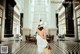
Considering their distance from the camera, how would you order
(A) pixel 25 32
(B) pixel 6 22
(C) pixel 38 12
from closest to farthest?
(A) pixel 25 32 < (B) pixel 6 22 < (C) pixel 38 12

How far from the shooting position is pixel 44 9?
54.5ft

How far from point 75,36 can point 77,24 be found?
1219 mm

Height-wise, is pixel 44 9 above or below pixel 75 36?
above

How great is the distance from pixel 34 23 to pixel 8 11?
123 inches

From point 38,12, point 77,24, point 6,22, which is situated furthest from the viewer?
point 38,12

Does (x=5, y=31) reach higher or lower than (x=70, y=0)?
lower

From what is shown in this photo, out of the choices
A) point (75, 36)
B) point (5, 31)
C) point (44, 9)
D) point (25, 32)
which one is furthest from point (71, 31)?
point (5, 31)

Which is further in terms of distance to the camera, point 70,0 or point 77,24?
point 70,0

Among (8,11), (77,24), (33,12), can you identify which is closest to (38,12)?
(33,12)

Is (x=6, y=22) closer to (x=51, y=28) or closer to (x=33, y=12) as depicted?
(x=33, y=12)

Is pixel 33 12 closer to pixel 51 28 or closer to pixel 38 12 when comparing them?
pixel 38 12

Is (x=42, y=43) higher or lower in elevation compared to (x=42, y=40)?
lower

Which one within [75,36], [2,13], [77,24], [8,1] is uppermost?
[8,1]

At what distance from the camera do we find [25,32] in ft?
43.8
